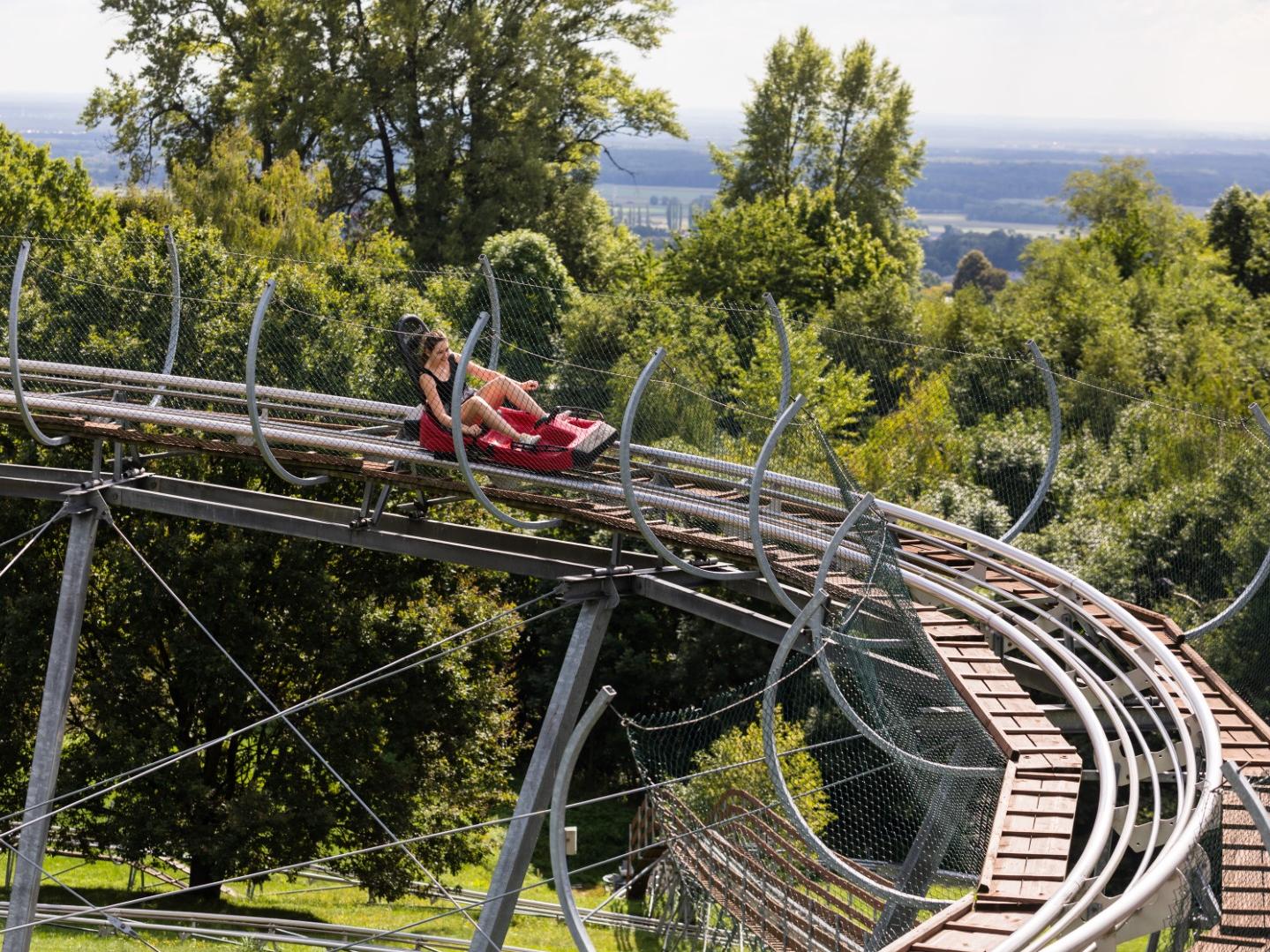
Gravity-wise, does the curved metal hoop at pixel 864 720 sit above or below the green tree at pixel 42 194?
below

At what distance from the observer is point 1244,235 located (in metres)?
54.1

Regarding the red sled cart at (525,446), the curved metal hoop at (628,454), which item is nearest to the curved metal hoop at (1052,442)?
the curved metal hoop at (628,454)

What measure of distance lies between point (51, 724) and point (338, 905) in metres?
9.53

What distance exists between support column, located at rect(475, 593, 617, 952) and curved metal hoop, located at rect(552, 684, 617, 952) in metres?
3.18

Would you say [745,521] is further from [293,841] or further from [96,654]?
[96,654]

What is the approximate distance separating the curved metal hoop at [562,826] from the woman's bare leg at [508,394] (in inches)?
177

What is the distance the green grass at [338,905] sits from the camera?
1962 cm

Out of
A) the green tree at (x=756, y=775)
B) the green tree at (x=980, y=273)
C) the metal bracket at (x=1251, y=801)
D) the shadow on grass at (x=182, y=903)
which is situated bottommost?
the shadow on grass at (x=182, y=903)

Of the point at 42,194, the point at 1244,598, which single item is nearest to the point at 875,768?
the point at 1244,598

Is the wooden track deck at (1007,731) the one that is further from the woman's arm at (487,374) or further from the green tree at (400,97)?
the green tree at (400,97)

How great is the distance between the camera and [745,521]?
36.8 feet

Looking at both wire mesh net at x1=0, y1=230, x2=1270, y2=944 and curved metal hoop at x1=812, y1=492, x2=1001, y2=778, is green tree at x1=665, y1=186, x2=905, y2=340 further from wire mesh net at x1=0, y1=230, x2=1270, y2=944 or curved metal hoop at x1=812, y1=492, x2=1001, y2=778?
curved metal hoop at x1=812, y1=492, x2=1001, y2=778

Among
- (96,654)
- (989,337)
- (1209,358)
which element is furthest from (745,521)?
(989,337)

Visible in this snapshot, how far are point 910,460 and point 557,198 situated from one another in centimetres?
2805
